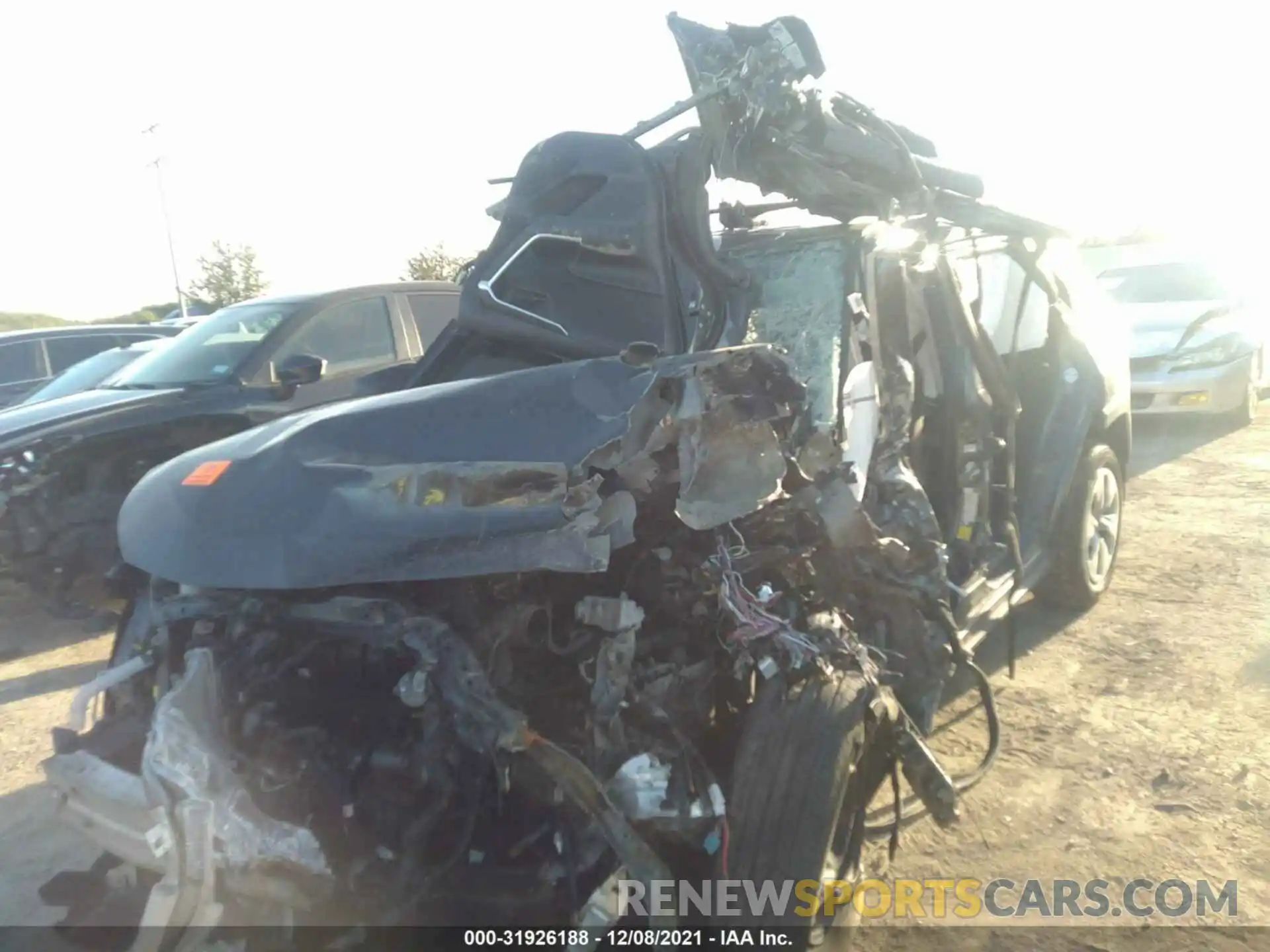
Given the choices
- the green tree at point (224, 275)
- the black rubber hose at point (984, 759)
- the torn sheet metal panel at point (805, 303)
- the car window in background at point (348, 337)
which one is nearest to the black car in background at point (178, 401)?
the car window in background at point (348, 337)

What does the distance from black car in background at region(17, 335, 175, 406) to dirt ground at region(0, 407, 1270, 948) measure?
1.69m

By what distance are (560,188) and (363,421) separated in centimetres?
187

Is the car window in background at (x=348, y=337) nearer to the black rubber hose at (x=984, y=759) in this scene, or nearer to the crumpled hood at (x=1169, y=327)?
the black rubber hose at (x=984, y=759)

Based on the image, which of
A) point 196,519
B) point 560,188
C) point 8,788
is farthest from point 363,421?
point 8,788

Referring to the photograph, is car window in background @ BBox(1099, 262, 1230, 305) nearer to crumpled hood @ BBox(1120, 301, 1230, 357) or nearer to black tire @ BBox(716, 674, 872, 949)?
crumpled hood @ BBox(1120, 301, 1230, 357)

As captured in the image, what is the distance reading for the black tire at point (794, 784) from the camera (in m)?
2.55

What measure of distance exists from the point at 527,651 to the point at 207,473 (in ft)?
3.45

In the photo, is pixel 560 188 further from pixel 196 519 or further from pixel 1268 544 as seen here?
pixel 1268 544

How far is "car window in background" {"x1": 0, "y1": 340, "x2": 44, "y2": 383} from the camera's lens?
9.74 meters

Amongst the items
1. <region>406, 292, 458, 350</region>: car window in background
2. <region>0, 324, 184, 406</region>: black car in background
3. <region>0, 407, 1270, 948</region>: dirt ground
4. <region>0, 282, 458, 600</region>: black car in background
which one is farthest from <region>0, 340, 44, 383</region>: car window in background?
<region>406, 292, 458, 350</region>: car window in background

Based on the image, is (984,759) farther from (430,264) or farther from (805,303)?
(430,264)

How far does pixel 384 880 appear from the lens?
2.40 meters

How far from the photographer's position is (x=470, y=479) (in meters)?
2.71

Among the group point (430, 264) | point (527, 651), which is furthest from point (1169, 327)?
point (430, 264)
